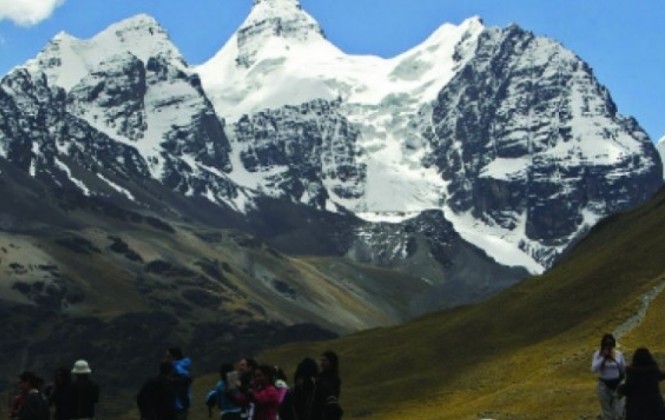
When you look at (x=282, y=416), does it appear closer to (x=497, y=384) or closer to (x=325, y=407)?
(x=325, y=407)

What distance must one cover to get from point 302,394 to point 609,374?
38.6 feet

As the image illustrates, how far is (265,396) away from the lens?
36.7 metres

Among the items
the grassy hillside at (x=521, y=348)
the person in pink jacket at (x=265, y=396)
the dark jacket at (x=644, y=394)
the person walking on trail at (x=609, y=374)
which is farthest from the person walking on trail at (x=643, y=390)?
the grassy hillside at (x=521, y=348)

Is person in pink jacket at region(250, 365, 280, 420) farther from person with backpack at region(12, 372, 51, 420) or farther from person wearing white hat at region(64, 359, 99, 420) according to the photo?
person with backpack at region(12, 372, 51, 420)

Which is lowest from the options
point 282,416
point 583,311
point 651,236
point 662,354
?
point 282,416

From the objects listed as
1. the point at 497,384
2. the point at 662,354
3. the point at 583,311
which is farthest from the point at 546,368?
the point at 583,311

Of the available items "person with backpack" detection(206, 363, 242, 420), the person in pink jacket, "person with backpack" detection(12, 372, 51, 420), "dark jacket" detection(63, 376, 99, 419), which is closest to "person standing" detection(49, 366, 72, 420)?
"dark jacket" detection(63, 376, 99, 419)

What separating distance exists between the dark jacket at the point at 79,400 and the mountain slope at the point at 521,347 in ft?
189

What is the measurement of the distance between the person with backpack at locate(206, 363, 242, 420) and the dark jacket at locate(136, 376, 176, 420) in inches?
58.4

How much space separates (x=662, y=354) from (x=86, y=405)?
247ft

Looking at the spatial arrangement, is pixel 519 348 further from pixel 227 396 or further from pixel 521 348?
pixel 227 396

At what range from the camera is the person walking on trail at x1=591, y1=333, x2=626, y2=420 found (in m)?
42.4

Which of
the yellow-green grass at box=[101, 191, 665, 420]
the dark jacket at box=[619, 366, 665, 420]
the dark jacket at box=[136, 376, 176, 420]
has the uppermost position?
the yellow-green grass at box=[101, 191, 665, 420]

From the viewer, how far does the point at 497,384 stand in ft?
450
